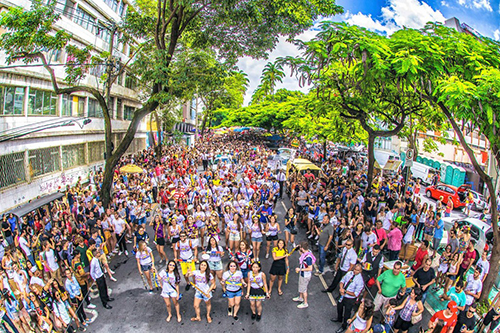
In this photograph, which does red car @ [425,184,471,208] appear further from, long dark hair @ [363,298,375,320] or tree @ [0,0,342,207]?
long dark hair @ [363,298,375,320]

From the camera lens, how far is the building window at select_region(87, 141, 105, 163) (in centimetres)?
2206

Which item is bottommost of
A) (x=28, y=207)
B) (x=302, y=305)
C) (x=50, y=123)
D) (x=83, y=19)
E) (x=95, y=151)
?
(x=302, y=305)

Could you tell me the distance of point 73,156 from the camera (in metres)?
19.6

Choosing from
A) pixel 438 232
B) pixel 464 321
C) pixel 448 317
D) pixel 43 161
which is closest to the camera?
pixel 448 317

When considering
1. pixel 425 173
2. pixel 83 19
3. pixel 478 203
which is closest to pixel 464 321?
pixel 478 203

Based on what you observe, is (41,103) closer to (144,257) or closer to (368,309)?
(144,257)

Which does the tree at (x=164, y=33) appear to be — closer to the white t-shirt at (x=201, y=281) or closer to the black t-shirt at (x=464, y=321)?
the white t-shirt at (x=201, y=281)

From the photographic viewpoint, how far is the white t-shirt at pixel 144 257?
761cm

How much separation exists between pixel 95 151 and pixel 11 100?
9.89m

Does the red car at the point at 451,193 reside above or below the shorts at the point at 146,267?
above

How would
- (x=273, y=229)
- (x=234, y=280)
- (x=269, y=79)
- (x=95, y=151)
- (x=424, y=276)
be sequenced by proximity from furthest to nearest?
(x=269, y=79) < (x=95, y=151) < (x=273, y=229) < (x=424, y=276) < (x=234, y=280)

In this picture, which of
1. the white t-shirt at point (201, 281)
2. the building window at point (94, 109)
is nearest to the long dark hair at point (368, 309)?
the white t-shirt at point (201, 281)

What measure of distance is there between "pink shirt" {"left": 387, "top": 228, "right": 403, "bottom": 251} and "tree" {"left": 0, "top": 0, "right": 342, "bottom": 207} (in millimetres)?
8865

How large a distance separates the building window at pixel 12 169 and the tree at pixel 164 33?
382 cm
